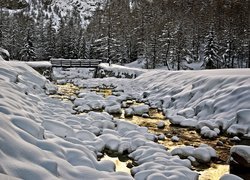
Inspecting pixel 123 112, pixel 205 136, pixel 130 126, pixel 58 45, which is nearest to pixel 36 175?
pixel 130 126

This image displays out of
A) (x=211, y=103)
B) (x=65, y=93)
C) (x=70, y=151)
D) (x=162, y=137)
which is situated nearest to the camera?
(x=70, y=151)

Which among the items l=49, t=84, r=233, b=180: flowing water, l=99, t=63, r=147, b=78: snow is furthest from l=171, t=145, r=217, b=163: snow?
l=99, t=63, r=147, b=78: snow

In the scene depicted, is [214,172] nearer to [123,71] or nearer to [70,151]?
[70,151]

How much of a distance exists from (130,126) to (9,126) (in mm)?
5344

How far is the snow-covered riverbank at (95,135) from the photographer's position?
5113 mm

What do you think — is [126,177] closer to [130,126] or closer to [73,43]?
[130,126]

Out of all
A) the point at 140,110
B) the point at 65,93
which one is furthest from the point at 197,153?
the point at 65,93

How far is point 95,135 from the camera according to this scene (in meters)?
9.23

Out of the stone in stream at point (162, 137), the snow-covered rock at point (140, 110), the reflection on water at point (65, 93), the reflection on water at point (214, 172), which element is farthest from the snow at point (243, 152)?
the reflection on water at point (65, 93)

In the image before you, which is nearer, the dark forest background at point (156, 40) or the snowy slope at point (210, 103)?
the snowy slope at point (210, 103)

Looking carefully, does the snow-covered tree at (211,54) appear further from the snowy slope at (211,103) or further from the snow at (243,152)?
the snow at (243,152)

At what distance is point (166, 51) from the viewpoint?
171 ft

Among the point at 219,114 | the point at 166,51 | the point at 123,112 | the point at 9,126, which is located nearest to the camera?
the point at 9,126

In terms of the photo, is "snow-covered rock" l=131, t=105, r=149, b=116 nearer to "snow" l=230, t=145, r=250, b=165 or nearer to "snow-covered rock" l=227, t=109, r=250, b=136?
"snow-covered rock" l=227, t=109, r=250, b=136
